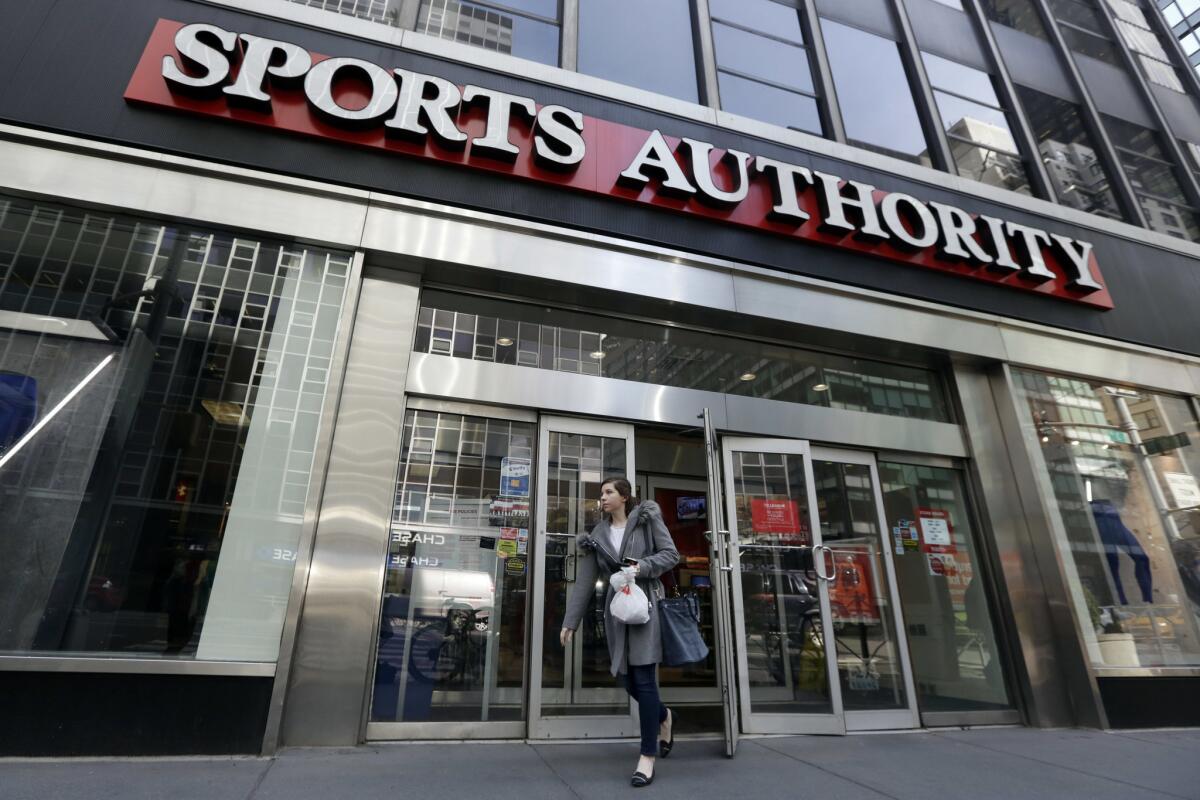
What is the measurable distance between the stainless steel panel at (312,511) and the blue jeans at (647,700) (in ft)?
7.16

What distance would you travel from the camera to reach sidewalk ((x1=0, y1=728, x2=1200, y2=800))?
9.32 ft

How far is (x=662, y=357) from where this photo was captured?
217 inches

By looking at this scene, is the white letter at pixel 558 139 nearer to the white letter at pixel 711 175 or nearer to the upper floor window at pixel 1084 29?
the white letter at pixel 711 175

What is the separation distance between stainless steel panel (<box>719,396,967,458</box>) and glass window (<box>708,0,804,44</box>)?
18.1 ft

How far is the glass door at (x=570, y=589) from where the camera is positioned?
4.27 metres

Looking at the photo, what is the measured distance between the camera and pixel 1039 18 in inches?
393

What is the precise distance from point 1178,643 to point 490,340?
7.51 meters

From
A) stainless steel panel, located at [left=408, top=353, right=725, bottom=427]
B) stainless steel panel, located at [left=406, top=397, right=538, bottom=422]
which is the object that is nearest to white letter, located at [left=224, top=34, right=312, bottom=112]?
stainless steel panel, located at [left=408, top=353, right=725, bottom=427]

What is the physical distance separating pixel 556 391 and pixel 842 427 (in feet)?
9.75

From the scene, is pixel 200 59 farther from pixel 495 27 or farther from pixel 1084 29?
pixel 1084 29

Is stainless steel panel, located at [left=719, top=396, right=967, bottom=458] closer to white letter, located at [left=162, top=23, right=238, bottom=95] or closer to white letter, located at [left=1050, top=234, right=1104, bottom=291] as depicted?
white letter, located at [left=1050, top=234, right=1104, bottom=291]

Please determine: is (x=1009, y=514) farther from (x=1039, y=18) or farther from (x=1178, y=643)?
(x=1039, y=18)

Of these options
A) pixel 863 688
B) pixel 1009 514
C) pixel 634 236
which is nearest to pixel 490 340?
pixel 634 236

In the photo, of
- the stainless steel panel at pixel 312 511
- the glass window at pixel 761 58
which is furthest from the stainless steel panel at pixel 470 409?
the glass window at pixel 761 58
